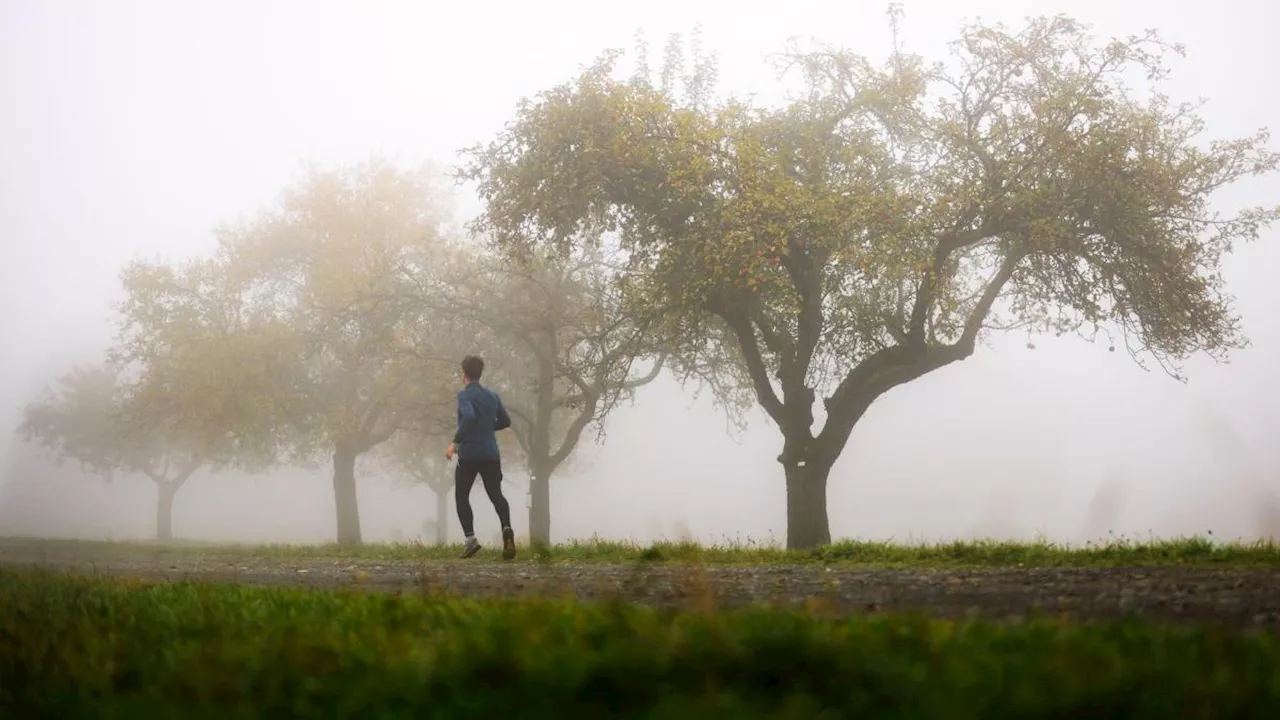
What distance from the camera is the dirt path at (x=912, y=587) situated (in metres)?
6.20

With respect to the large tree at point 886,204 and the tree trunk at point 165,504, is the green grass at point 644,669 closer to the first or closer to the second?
the large tree at point 886,204

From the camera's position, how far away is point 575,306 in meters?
31.1

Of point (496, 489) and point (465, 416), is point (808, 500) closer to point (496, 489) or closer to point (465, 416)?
point (496, 489)

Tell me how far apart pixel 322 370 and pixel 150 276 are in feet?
27.8

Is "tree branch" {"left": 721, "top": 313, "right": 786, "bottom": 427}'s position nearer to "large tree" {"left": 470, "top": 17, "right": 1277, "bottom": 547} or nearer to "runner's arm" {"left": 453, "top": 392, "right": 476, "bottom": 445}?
"large tree" {"left": 470, "top": 17, "right": 1277, "bottom": 547}

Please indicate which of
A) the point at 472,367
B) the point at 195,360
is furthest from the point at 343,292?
the point at 472,367

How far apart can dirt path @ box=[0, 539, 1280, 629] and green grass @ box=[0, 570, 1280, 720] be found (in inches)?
43.2

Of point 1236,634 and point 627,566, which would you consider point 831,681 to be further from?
point 627,566

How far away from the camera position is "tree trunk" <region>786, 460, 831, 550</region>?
2094 cm

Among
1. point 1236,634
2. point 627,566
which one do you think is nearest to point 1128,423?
point 627,566

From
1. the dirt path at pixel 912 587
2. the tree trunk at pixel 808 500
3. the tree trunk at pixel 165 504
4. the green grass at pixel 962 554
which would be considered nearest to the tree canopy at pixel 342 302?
the tree trunk at pixel 808 500

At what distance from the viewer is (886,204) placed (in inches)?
719

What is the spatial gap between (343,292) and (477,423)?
22.3 meters

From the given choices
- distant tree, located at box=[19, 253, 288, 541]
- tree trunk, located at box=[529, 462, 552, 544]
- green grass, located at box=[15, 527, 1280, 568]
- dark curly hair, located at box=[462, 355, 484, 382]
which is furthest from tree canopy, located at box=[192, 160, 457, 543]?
green grass, located at box=[15, 527, 1280, 568]
